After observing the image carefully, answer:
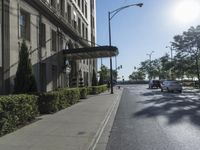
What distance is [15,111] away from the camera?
11.0m

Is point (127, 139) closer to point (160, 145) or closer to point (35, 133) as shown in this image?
point (160, 145)

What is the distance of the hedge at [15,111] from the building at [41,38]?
19.3ft

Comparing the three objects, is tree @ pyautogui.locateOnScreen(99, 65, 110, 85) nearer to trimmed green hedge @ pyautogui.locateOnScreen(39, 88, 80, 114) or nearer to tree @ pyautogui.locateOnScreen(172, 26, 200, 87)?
tree @ pyautogui.locateOnScreen(172, 26, 200, 87)

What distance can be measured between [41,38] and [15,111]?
1501cm

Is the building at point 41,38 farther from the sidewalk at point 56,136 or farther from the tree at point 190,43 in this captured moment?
the tree at point 190,43

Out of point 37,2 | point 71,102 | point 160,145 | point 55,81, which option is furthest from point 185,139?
point 55,81

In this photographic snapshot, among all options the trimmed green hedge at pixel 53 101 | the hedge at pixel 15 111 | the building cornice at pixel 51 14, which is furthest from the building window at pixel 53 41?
the hedge at pixel 15 111

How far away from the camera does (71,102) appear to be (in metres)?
21.5

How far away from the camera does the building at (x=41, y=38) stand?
719 inches

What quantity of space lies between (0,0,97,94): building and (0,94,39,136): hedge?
5.87m

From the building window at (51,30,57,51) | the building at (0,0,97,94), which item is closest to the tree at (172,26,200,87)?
the building at (0,0,97,94)

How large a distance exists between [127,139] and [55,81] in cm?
2065

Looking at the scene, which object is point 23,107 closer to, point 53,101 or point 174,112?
point 53,101

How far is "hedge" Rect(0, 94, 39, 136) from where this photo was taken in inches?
390
